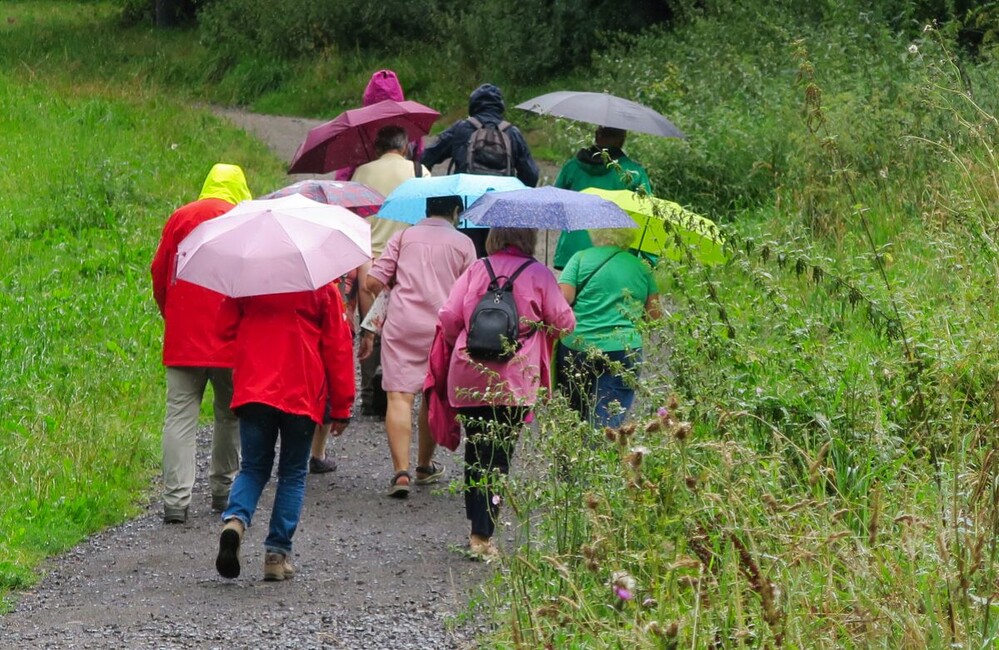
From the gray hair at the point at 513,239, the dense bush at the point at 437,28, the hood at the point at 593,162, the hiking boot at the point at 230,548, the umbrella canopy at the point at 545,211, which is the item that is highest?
the umbrella canopy at the point at 545,211

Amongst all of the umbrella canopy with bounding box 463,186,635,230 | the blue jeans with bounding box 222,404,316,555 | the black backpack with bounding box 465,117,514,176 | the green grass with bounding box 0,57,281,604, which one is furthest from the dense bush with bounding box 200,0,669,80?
the blue jeans with bounding box 222,404,316,555

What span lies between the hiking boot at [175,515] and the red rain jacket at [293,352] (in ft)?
4.86

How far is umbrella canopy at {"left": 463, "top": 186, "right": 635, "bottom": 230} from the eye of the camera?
7074 mm

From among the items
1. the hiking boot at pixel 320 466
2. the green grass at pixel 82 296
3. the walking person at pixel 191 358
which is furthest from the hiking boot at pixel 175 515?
the hiking boot at pixel 320 466

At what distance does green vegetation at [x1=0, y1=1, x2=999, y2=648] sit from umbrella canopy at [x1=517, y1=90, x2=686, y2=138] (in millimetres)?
1062

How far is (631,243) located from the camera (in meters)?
7.77

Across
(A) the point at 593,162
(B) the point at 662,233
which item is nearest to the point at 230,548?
(B) the point at 662,233

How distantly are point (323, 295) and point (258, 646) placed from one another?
1701mm

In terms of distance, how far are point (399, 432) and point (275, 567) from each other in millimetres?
1641

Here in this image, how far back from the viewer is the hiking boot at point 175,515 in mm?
8070

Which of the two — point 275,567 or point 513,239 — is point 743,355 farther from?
point 275,567

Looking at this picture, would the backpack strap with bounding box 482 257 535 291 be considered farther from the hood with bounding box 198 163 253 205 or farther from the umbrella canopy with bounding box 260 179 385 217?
the umbrella canopy with bounding box 260 179 385 217

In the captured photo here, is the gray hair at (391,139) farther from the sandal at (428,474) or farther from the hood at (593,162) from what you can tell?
the sandal at (428,474)

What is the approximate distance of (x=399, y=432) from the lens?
838cm
